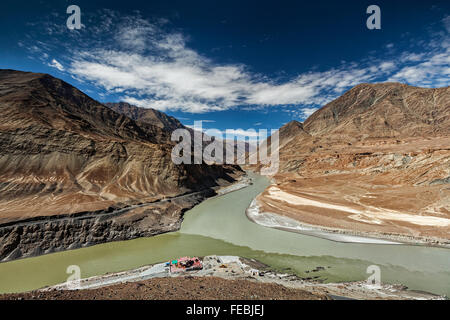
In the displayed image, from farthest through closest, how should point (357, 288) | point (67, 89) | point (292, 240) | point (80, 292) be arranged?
point (67, 89) → point (292, 240) → point (357, 288) → point (80, 292)

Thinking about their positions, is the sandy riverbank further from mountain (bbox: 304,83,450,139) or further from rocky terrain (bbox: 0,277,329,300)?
mountain (bbox: 304,83,450,139)

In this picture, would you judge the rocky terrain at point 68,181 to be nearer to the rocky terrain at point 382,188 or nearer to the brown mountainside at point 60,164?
the brown mountainside at point 60,164

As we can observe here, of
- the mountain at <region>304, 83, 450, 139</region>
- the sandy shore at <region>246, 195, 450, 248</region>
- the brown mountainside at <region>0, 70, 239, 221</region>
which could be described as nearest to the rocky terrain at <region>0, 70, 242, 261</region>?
the brown mountainside at <region>0, 70, 239, 221</region>

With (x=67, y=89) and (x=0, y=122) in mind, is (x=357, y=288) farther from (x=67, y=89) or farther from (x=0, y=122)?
(x=67, y=89)

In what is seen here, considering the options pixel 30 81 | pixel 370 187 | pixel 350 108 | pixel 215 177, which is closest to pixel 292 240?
pixel 370 187

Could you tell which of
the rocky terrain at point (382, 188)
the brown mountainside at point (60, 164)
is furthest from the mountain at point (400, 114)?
the brown mountainside at point (60, 164)

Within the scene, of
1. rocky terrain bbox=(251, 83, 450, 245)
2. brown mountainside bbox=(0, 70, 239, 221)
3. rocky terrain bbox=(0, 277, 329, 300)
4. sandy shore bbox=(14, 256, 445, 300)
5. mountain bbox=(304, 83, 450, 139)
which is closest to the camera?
rocky terrain bbox=(0, 277, 329, 300)
